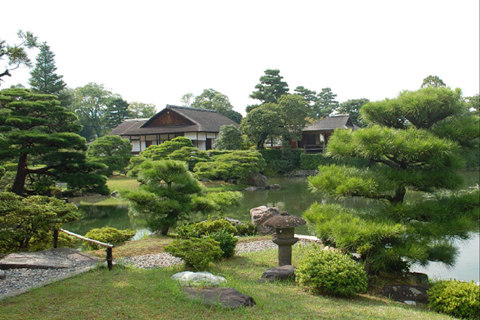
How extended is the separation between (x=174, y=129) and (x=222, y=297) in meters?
27.1

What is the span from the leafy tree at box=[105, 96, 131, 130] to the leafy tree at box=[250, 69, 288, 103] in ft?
51.3

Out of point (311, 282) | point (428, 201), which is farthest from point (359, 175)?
point (311, 282)

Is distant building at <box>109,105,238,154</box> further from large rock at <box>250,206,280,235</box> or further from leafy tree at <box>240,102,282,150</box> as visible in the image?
large rock at <box>250,206,280,235</box>

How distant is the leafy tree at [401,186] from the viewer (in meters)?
5.29

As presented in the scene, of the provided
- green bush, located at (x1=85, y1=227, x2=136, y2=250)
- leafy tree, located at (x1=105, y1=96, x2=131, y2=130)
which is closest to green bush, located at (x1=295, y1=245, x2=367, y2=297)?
green bush, located at (x1=85, y1=227, x2=136, y2=250)

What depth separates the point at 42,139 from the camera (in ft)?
42.4

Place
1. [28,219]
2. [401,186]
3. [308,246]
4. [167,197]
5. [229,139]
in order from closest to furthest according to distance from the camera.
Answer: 1. [401,186]
2. [28,219]
3. [308,246]
4. [167,197]
5. [229,139]

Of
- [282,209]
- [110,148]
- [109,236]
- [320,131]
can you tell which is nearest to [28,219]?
[109,236]

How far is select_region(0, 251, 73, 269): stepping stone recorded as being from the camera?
5844mm

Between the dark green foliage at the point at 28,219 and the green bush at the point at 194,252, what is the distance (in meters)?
2.46

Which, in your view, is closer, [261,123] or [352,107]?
[261,123]

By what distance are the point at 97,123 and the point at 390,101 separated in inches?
1738

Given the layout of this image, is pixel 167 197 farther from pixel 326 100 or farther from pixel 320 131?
pixel 326 100

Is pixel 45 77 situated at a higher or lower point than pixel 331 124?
higher
